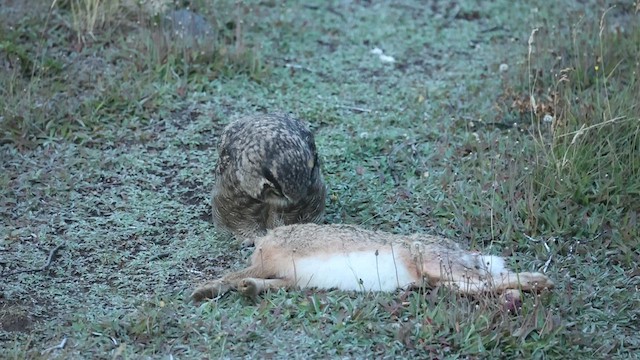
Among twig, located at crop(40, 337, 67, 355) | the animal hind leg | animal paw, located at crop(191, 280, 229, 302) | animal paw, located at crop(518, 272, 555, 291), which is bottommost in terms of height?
twig, located at crop(40, 337, 67, 355)

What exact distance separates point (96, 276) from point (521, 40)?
15.6 feet

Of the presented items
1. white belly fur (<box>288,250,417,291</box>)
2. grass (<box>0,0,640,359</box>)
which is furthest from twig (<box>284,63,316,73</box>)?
white belly fur (<box>288,250,417,291</box>)

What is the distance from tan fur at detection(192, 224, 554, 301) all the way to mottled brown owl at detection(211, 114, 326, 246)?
38cm

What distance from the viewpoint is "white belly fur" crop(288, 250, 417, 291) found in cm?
512

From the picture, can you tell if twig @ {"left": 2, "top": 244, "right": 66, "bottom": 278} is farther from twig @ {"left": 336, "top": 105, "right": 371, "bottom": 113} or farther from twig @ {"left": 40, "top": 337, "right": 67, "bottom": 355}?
twig @ {"left": 336, "top": 105, "right": 371, "bottom": 113}

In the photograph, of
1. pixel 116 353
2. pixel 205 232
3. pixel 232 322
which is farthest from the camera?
pixel 205 232

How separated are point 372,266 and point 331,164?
189 cm

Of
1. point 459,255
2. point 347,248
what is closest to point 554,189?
point 459,255

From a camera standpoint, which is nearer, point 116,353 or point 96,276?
point 116,353

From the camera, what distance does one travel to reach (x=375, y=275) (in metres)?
5.13

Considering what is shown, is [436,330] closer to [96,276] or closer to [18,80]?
[96,276]

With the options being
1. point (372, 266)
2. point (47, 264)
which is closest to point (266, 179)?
point (372, 266)

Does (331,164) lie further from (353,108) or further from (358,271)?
(358,271)

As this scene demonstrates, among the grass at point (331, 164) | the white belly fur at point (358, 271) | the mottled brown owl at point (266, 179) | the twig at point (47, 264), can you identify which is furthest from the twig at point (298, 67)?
the white belly fur at point (358, 271)
